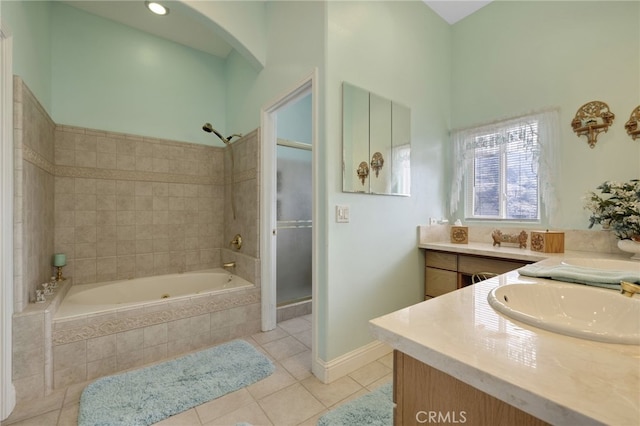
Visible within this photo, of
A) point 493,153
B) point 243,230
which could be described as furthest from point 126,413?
point 493,153

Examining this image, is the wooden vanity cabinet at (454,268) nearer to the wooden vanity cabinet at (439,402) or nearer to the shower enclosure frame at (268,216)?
the shower enclosure frame at (268,216)

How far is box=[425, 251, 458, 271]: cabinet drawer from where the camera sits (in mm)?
2263

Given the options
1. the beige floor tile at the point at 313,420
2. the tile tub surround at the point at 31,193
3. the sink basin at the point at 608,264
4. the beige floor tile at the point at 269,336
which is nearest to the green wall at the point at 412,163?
the beige floor tile at the point at 313,420

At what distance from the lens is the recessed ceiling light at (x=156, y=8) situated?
7.98ft

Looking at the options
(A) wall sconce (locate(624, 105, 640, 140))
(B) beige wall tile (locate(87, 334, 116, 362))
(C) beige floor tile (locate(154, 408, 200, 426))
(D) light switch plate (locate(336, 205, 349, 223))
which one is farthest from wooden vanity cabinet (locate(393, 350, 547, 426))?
(A) wall sconce (locate(624, 105, 640, 140))

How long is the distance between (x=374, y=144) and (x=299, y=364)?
5.79ft

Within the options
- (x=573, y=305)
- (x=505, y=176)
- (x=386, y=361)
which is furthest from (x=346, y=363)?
(x=505, y=176)

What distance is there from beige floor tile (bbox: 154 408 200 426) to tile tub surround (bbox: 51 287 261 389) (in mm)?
731

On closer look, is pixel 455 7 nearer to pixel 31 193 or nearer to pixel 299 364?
pixel 299 364

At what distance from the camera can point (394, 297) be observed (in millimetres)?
2221

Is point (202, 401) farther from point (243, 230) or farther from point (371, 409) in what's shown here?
point (243, 230)

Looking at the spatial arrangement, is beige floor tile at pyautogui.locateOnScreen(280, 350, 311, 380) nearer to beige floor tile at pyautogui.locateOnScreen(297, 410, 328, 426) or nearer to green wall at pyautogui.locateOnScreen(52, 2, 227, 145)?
beige floor tile at pyautogui.locateOnScreen(297, 410, 328, 426)

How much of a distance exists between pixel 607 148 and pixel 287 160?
8.81 feet

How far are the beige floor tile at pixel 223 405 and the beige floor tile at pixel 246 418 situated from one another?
32 mm
